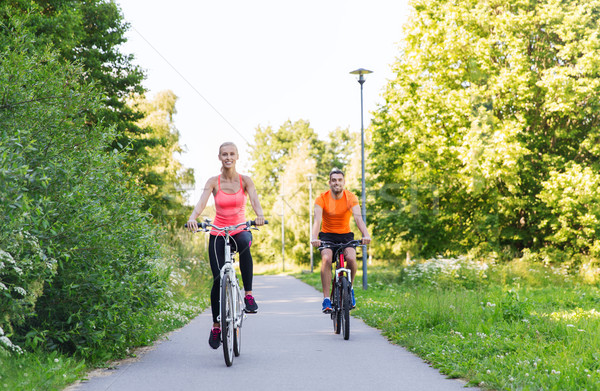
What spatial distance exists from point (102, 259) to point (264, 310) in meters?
6.67

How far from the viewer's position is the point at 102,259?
5871mm

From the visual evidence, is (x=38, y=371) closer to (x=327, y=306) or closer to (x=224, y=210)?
(x=224, y=210)

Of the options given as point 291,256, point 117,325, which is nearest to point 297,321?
point 117,325

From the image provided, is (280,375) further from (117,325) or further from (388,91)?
(388,91)

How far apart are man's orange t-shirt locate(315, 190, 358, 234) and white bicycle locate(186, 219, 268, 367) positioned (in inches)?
72.6

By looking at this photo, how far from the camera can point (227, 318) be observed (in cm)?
584

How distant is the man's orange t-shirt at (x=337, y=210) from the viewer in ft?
26.6

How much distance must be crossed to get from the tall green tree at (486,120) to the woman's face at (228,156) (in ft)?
46.6

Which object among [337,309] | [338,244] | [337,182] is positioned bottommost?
[337,309]

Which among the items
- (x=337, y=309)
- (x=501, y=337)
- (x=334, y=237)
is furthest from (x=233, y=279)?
(x=501, y=337)

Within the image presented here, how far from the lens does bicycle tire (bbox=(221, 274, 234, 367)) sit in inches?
223

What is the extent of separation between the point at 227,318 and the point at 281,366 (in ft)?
2.21

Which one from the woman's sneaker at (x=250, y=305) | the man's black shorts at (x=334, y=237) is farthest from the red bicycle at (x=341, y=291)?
the woman's sneaker at (x=250, y=305)

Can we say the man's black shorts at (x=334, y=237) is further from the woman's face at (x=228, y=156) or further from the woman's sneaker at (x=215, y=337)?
the woman's sneaker at (x=215, y=337)
